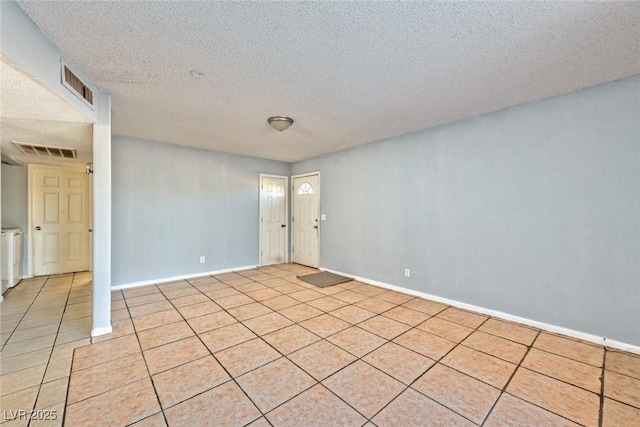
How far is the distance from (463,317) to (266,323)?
2303mm

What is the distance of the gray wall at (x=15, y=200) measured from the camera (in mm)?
4434

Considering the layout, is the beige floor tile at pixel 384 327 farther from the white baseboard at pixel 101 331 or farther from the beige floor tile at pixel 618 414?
the white baseboard at pixel 101 331

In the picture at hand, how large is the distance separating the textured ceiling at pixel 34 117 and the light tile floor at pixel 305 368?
205cm

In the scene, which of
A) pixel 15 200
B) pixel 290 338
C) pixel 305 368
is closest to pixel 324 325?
pixel 290 338

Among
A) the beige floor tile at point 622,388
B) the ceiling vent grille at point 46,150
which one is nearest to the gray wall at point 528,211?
the beige floor tile at point 622,388

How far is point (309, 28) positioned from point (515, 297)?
3377 mm

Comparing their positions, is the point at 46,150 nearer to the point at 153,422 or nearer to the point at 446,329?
the point at 153,422

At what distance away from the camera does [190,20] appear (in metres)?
1.63

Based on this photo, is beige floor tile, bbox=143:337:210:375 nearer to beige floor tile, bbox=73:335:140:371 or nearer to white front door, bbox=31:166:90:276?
beige floor tile, bbox=73:335:140:371

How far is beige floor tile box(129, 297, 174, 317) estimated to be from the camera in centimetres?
310

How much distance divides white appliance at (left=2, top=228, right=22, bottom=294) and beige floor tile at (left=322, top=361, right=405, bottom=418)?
5127 millimetres

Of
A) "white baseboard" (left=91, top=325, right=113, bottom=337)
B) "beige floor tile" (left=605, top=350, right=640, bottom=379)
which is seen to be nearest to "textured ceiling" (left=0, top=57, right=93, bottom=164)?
"white baseboard" (left=91, top=325, right=113, bottom=337)

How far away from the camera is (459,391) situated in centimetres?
180

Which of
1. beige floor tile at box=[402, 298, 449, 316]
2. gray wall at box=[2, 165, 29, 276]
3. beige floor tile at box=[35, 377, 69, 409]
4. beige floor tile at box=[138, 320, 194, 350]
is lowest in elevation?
beige floor tile at box=[402, 298, 449, 316]
